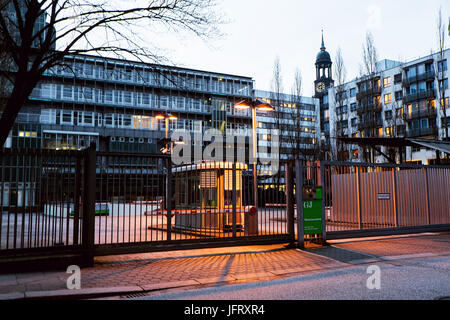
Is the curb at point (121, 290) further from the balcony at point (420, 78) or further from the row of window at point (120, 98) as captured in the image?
the balcony at point (420, 78)

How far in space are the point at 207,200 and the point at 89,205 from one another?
3863 millimetres

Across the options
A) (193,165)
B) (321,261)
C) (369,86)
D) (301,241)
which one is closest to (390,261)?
(321,261)

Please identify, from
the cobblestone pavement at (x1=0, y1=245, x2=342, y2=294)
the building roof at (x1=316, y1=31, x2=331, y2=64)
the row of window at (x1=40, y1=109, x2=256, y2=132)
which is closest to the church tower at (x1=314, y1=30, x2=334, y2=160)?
the building roof at (x1=316, y1=31, x2=331, y2=64)

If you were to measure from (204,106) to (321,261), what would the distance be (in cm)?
5474

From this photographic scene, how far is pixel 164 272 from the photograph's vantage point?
7375 millimetres

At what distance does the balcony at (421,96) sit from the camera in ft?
168

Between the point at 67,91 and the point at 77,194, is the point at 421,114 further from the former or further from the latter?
the point at 77,194

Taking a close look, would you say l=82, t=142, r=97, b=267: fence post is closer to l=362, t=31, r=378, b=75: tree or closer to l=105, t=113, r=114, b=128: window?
l=362, t=31, r=378, b=75: tree

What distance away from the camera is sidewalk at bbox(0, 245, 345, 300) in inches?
235

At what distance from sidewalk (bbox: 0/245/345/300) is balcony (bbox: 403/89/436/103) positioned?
50701 mm

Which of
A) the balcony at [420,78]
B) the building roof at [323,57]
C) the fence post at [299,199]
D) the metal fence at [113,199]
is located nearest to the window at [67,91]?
the metal fence at [113,199]

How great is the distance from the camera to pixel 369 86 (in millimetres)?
32375

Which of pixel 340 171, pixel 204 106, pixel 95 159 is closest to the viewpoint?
pixel 95 159
